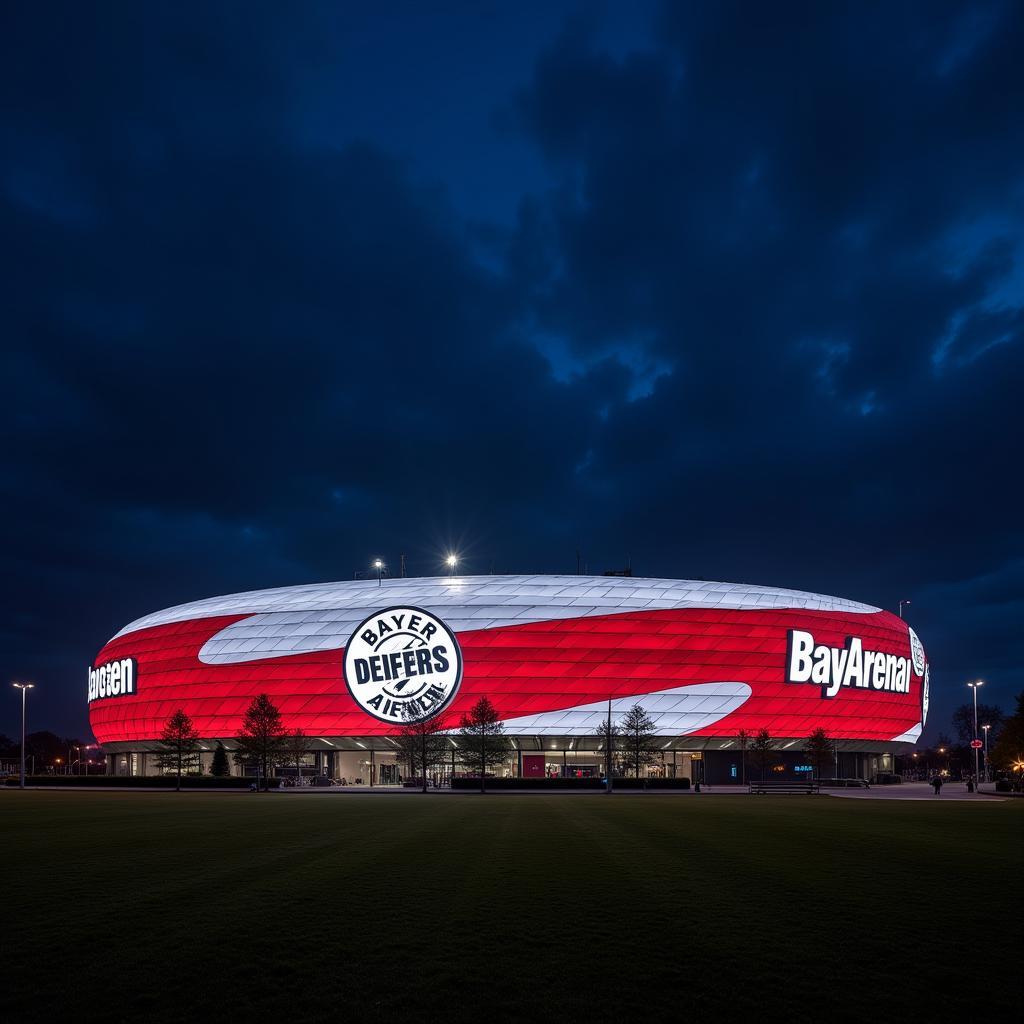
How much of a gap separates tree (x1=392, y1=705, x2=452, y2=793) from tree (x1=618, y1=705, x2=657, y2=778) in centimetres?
1313

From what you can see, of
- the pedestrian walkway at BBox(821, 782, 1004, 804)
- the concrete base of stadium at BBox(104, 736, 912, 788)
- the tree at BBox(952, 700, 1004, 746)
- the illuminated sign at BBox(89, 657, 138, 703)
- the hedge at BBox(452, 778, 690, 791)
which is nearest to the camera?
the pedestrian walkway at BBox(821, 782, 1004, 804)

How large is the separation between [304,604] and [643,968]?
67846 millimetres

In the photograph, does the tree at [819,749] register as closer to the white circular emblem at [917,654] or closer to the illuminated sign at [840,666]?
the illuminated sign at [840,666]

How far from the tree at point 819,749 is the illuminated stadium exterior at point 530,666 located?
1.33 m

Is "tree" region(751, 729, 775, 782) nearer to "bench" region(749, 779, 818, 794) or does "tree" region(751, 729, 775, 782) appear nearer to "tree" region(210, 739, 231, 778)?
"bench" region(749, 779, 818, 794)

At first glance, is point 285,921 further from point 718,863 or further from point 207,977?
point 718,863

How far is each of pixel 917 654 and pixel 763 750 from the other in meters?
33.4

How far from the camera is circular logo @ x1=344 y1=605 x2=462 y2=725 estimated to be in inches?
2650

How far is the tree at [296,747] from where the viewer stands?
64.1 metres

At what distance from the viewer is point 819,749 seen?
70.4m

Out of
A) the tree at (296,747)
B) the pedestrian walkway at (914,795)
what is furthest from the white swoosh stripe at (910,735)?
the tree at (296,747)

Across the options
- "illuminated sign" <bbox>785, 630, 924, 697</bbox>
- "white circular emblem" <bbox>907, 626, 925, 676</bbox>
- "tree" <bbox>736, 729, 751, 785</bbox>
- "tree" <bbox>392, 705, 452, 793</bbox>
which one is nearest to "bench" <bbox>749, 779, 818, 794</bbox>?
"tree" <bbox>736, 729, 751, 785</bbox>

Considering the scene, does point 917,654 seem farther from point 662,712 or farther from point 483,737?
point 483,737

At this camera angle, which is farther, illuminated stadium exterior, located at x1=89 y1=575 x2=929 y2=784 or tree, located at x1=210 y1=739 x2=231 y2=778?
tree, located at x1=210 y1=739 x2=231 y2=778
